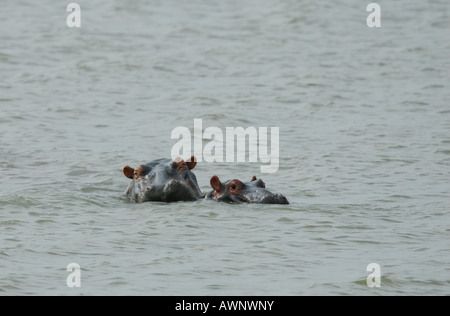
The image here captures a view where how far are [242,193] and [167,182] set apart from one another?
1.08 m

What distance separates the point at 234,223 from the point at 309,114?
10685 millimetres

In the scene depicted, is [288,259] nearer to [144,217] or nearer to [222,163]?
[144,217]

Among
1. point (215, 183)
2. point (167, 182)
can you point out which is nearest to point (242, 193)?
point (215, 183)

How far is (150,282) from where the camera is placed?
39.6 ft

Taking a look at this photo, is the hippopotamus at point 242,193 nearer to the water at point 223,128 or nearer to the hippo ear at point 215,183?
the hippo ear at point 215,183

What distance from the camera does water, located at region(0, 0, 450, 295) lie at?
1288 centimetres

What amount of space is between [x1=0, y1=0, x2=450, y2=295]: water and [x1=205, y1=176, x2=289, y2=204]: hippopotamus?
21 centimetres

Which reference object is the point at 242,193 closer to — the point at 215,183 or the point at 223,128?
the point at 215,183

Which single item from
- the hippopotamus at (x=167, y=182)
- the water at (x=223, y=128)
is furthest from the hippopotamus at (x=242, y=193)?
the hippopotamus at (x=167, y=182)

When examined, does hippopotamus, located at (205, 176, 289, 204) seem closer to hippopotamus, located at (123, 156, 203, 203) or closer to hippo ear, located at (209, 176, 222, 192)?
hippo ear, located at (209, 176, 222, 192)

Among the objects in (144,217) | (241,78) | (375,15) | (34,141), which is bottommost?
(144,217)

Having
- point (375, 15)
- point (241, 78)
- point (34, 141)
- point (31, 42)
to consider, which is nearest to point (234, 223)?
point (34, 141)

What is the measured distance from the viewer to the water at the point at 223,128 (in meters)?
12.9
